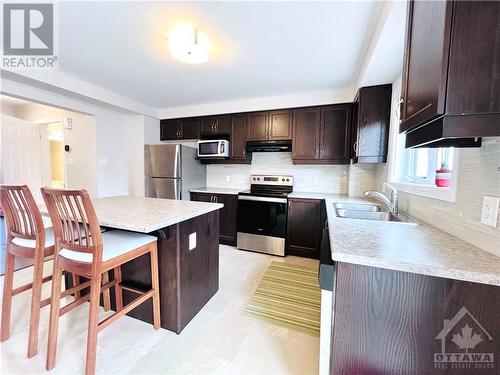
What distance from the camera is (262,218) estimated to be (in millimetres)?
3045

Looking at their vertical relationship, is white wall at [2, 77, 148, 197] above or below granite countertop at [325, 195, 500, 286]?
above

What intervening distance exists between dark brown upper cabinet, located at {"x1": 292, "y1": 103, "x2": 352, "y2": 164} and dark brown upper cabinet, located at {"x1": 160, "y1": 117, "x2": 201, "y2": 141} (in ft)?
5.63

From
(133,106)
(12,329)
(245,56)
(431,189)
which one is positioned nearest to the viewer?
(431,189)

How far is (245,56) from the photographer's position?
2.09 m

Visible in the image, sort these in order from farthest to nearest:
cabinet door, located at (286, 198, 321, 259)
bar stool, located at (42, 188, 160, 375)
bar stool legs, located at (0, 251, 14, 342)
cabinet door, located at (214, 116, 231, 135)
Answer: cabinet door, located at (214, 116, 231, 135) → cabinet door, located at (286, 198, 321, 259) → bar stool legs, located at (0, 251, 14, 342) → bar stool, located at (42, 188, 160, 375)

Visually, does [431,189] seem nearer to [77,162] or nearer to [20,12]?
[20,12]

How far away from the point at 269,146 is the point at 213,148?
36.0 inches

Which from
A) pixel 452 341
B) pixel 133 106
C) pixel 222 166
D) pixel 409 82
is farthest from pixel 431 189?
pixel 133 106

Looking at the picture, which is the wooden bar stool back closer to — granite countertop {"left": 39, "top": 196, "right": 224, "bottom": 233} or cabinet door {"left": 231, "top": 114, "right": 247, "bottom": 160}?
granite countertop {"left": 39, "top": 196, "right": 224, "bottom": 233}

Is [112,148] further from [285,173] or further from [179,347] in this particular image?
[179,347]

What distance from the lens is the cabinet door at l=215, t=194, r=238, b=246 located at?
327 centimetres

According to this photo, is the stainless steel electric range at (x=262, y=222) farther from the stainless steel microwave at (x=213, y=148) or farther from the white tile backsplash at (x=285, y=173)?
the stainless steel microwave at (x=213, y=148)

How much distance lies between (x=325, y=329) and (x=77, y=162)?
166 inches

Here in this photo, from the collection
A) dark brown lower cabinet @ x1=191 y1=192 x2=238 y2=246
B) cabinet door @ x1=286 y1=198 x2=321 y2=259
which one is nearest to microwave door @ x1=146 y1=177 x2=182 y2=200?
dark brown lower cabinet @ x1=191 y1=192 x2=238 y2=246
